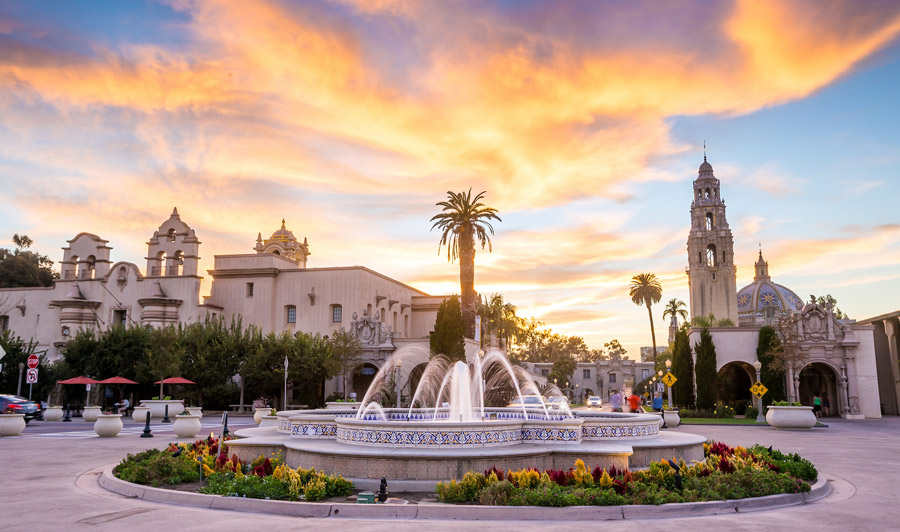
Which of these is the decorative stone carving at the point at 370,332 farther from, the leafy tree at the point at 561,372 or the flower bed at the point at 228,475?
the leafy tree at the point at 561,372

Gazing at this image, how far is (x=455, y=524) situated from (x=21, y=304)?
207 ft

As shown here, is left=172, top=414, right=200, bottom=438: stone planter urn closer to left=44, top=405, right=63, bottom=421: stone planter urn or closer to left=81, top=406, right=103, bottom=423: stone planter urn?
left=81, top=406, right=103, bottom=423: stone planter urn

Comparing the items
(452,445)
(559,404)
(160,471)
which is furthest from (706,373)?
(160,471)

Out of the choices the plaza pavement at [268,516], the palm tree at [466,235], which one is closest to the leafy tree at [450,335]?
the palm tree at [466,235]

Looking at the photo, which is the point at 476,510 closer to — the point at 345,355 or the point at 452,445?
the point at 452,445

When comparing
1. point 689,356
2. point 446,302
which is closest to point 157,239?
point 446,302

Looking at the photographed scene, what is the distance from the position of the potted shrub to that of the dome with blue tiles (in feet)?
252

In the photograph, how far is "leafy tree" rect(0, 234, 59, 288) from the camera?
246 ft

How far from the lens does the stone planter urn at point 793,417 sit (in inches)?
1160

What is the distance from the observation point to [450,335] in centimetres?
4569

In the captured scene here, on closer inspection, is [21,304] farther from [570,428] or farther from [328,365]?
[570,428]

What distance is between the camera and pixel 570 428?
527 inches

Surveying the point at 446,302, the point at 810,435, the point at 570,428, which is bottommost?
the point at 810,435

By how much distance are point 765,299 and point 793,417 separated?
275 ft
